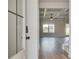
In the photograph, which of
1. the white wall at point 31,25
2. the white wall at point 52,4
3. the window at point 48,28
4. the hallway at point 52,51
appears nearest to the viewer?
the white wall at point 31,25

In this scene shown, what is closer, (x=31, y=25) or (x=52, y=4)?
(x=31, y=25)

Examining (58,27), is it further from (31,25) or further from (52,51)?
(31,25)

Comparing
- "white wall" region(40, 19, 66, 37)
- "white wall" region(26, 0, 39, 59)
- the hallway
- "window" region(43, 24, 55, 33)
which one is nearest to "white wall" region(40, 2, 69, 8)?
the hallway

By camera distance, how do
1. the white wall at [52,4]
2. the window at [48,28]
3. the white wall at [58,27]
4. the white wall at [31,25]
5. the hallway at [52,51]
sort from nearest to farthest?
the white wall at [31,25] → the hallway at [52,51] → the white wall at [52,4] → the white wall at [58,27] → the window at [48,28]

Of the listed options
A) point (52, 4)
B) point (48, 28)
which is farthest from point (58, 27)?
point (52, 4)

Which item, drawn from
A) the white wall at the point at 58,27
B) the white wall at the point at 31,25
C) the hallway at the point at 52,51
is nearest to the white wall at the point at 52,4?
the hallway at the point at 52,51

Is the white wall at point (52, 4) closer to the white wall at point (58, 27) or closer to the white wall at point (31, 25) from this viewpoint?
the white wall at point (31, 25)

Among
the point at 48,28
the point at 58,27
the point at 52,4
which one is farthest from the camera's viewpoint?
the point at 48,28

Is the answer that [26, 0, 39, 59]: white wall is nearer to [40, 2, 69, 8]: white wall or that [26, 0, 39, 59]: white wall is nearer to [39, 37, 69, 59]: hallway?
[39, 37, 69, 59]: hallway

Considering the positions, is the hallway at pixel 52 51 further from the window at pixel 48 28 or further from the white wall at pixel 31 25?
the window at pixel 48 28

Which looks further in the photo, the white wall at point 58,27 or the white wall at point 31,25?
the white wall at point 58,27

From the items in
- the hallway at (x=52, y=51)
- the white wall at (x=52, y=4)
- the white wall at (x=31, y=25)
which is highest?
the white wall at (x=52, y=4)

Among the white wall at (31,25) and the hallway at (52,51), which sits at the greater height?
the white wall at (31,25)

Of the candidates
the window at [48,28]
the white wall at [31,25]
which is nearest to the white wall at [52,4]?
the white wall at [31,25]
